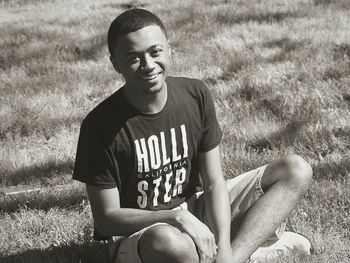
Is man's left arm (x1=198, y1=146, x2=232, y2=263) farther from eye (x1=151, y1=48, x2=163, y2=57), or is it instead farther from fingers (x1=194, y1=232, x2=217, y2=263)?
eye (x1=151, y1=48, x2=163, y2=57)

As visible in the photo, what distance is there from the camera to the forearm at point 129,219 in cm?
256

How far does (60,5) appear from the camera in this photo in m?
11.3

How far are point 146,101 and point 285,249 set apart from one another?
1.00 meters

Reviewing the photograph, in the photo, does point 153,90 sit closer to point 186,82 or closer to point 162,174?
point 186,82

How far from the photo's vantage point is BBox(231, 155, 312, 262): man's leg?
2820mm

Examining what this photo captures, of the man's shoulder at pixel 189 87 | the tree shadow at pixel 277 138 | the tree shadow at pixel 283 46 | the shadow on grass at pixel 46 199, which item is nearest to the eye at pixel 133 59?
the man's shoulder at pixel 189 87

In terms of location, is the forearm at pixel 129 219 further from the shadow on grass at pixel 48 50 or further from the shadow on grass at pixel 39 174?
the shadow on grass at pixel 48 50

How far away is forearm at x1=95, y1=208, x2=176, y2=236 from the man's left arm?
307mm

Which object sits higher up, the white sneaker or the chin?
the chin

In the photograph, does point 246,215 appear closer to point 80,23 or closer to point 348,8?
point 348,8

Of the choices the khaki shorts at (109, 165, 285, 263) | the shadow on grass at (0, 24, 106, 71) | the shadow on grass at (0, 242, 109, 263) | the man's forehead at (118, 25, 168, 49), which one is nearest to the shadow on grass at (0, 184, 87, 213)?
the shadow on grass at (0, 242, 109, 263)

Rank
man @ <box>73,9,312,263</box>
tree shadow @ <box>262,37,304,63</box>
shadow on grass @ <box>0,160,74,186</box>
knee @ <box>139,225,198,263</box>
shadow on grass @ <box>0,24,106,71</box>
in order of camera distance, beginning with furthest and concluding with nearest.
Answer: shadow on grass @ <box>0,24,106,71</box>
tree shadow @ <box>262,37,304,63</box>
shadow on grass @ <box>0,160,74,186</box>
man @ <box>73,9,312,263</box>
knee @ <box>139,225,198,263</box>

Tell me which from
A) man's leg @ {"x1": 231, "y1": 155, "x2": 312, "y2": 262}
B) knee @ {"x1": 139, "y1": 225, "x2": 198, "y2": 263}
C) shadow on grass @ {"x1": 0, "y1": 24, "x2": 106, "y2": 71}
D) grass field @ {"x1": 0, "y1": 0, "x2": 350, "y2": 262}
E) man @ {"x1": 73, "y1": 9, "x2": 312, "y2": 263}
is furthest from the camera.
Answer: shadow on grass @ {"x1": 0, "y1": 24, "x2": 106, "y2": 71}

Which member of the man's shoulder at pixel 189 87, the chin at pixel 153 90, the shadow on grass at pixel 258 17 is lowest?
the shadow on grass at pixel 258 17
